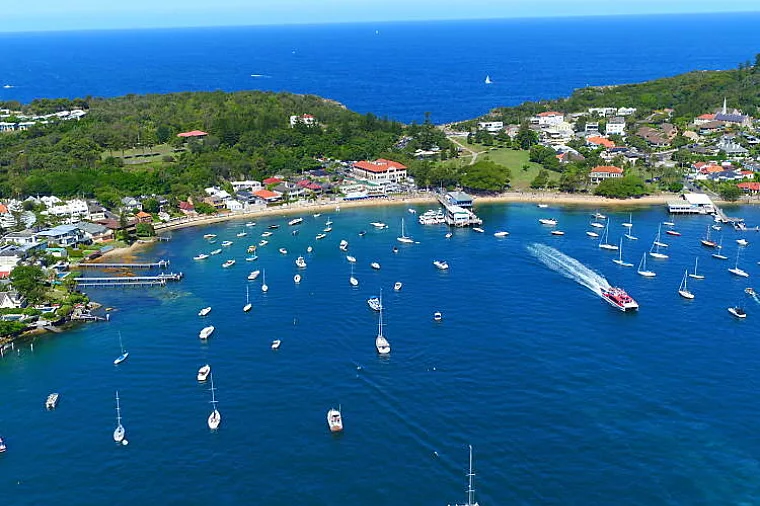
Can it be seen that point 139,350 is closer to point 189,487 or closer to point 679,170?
point 189,487

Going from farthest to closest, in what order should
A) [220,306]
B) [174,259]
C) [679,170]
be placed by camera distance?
[679,170]
[174,259]
[220,306]

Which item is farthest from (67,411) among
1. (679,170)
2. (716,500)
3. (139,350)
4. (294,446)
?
(679,170)

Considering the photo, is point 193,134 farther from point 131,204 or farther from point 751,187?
point 751,187

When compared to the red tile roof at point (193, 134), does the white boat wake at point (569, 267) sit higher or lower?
lower

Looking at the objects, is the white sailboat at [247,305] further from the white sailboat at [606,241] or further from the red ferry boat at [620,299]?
the white sailboat at [606,241]

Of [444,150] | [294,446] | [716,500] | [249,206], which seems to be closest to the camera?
[716,500]

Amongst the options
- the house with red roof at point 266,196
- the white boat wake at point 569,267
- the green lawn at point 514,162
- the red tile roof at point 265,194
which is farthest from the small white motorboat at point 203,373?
the green lawn at point 514,162
